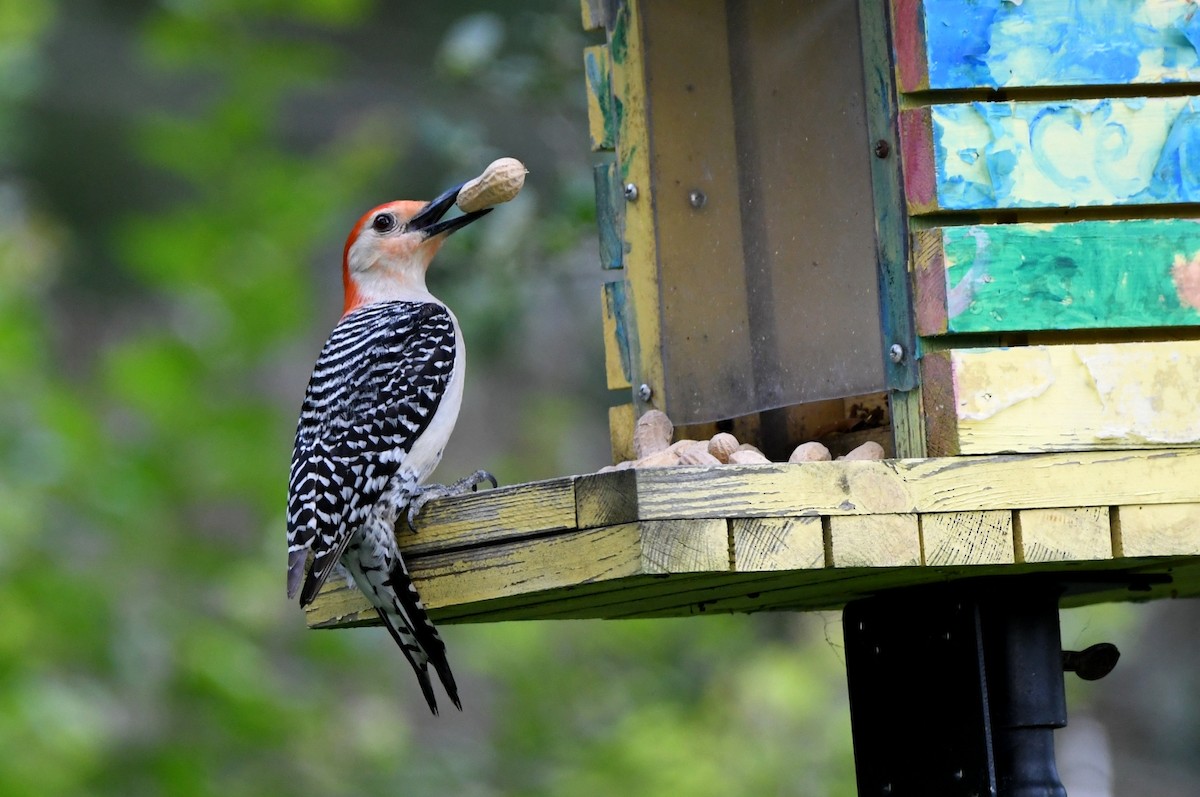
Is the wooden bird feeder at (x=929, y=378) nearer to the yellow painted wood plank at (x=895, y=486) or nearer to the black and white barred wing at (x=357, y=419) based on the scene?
the yellow painted wood plank at (x=895, y=486)

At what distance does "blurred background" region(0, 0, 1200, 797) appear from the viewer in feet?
18.2

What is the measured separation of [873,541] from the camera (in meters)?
2.46

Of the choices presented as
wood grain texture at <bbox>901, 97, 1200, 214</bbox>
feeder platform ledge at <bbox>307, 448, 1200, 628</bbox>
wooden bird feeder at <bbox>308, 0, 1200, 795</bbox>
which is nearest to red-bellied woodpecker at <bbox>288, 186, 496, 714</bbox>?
wooden bird feeder at <bbox>308, 0, 1200, 795</bbox>

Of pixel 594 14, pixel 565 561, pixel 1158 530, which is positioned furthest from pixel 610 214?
pixel 1158 530

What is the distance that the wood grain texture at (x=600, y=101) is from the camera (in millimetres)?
3549

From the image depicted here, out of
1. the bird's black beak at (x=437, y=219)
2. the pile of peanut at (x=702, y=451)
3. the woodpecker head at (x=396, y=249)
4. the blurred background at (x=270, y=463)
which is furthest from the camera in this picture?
the blurred background at (x=270, y=463)

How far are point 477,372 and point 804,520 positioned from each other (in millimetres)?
7564

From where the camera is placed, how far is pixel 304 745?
644cm

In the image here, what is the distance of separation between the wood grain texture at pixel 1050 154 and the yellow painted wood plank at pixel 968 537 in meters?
0.53

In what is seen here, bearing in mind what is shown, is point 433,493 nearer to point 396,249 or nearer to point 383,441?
point 383,441

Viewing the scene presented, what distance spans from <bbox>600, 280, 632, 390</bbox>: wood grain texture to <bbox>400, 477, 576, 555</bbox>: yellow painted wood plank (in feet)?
Answer: 2.06

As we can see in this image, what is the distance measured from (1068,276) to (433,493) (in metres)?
1.29

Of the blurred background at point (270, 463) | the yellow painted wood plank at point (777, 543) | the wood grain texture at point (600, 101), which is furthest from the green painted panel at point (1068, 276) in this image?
the blurred background at point (270, 463)

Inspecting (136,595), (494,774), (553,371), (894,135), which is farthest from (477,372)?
(894,135)
